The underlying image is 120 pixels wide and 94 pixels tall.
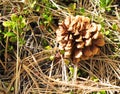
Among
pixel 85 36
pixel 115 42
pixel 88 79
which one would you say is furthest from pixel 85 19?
pixel 88 79

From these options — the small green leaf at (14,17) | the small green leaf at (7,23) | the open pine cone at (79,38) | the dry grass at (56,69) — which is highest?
the small green leaf at (14,17)

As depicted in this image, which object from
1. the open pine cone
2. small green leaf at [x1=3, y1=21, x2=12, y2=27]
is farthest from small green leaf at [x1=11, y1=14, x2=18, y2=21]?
the open pine cone

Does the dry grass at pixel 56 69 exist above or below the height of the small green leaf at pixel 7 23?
below

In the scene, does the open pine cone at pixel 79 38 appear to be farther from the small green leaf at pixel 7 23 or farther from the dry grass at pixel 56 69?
the small green leaf at pixel 7 23

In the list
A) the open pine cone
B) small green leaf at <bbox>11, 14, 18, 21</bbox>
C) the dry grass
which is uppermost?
small green leaf at <bbox>11, 14, 18, 21</bbox>

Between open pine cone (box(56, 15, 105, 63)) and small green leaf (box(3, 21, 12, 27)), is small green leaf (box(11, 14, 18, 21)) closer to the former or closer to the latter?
small green leaf (box(3, 21, 12, 27))

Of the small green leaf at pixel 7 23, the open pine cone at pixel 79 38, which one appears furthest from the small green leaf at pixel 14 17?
the open pine cone at pixel 79 38

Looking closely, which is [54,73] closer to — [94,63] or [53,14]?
[94,63]

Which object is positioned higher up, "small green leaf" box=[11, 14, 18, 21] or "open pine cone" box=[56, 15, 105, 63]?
"small green leaf" box=[11, 14, 18, 21]

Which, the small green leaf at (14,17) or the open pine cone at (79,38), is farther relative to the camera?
the small green leaf at (14,17)
